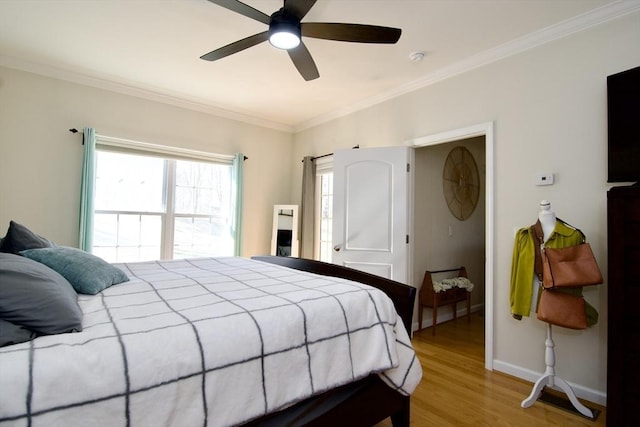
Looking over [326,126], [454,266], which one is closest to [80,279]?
[326,126]

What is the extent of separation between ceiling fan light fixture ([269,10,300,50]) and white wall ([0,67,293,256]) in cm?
235

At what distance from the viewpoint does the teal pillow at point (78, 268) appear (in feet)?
4.56

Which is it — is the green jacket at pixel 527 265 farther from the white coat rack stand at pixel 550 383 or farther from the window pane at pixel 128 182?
the window pane at pixel 128 182

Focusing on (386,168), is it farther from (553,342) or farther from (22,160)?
(22,160)

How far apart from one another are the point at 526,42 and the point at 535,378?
2568 millimetres

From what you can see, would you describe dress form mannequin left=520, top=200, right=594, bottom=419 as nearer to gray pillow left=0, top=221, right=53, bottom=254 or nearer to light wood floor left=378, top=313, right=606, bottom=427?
light wood floor left=378, top=313, right=606, bottom=427

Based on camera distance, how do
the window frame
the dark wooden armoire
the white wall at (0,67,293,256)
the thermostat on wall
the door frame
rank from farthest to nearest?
the window frame < the white wall at (0,67,293,256) < the door frame < the thermostat on wall < the dark wooden armoire

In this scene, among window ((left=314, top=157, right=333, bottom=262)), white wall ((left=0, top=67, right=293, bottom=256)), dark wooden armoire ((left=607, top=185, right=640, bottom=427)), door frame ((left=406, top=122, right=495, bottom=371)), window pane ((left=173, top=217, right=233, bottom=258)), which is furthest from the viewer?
window ((left=314, top=157, right=333, bottom=262))

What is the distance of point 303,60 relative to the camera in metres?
2.15

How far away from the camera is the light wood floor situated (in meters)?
1.82

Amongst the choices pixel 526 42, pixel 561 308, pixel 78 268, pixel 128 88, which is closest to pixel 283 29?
pixel 78 268

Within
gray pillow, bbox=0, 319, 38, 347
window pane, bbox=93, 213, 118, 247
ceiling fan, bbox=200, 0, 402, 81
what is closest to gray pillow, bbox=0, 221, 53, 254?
gray pillow, bbox=0, 319, 38, 347

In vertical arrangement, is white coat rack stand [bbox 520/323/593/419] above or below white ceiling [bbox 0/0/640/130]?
below

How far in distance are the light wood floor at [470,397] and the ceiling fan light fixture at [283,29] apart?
2.36 meters
